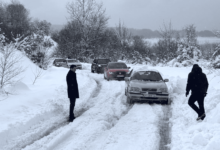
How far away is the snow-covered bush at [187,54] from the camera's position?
93.4 ft

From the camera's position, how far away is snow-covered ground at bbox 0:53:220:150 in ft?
16.4

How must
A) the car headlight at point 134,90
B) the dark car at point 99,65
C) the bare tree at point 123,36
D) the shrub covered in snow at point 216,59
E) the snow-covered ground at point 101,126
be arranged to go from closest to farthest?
the snow-covered ground at point 101,126 < the car headlight at point 134,90 < the shrub covered in snow at point 216,59 < the dark car at point 99,65 < the bare tree at point 123,36

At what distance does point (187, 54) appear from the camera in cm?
2869

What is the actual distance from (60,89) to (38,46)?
12.0 metres

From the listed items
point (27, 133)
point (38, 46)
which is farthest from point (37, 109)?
point (38, 46)

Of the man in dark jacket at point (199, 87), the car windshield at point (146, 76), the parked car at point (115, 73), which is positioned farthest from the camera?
the parked car at point (115, 73)

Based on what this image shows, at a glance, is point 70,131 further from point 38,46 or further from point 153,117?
point 38,46

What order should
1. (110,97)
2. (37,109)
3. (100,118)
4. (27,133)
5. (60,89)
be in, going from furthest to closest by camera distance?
(60,89) < (110,97) < (37,109) < (100,118) < (27,133)

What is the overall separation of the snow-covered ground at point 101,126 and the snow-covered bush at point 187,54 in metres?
20.4

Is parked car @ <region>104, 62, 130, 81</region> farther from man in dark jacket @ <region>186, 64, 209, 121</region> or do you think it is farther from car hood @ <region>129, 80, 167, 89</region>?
man in dark jacket @ <region>186, 64, 209, 121</region>

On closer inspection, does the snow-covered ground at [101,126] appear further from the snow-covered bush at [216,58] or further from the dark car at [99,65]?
the dark car at [99,65]

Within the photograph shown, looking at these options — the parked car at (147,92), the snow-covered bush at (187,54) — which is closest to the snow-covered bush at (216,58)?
the parked car at (147,92)

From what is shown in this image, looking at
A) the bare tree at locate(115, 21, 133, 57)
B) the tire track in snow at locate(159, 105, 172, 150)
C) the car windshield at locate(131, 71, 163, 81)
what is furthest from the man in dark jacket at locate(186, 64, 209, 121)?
the bare tree at locate(115, 21, 133, 57)

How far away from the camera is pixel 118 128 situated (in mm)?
6262
